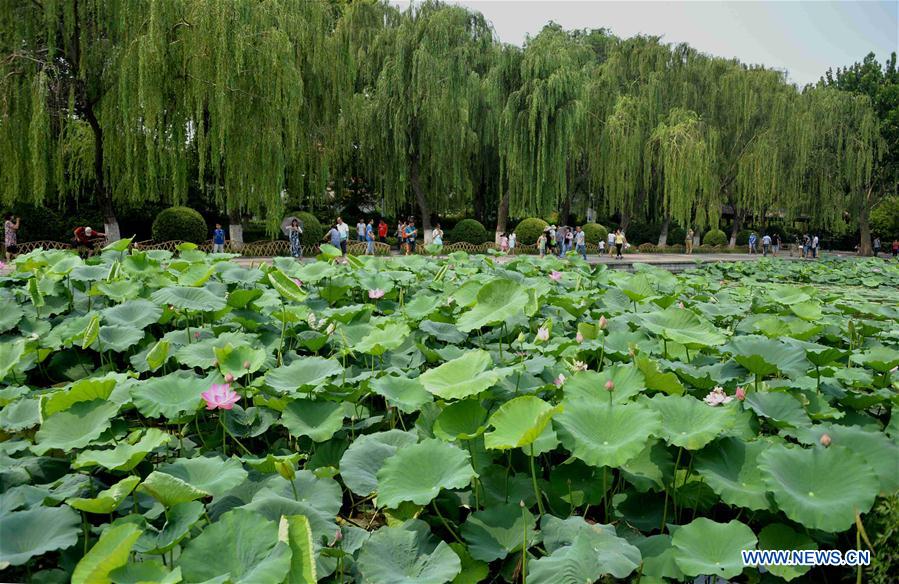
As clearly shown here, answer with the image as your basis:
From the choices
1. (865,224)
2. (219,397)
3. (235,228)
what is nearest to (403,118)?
(235,228)

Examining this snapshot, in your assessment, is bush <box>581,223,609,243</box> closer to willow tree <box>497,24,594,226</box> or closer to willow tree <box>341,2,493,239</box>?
willow tree <box>497,24,594,226</box>

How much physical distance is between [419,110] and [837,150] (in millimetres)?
15440

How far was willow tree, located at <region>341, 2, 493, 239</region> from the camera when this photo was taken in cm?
1453

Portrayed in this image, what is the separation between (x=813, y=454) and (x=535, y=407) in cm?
52

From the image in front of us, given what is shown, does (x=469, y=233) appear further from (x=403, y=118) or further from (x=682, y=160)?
(x=682, y=160)

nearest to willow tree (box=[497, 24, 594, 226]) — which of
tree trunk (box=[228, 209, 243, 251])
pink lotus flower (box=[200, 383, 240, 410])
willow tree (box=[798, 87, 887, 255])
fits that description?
tree trunk (box=[228, 209, 243, 251])

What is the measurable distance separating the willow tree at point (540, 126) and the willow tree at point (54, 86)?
8643 mm

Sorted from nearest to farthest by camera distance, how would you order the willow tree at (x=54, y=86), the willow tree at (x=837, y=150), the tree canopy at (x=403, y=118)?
the willow tree at (x=54, y=86) → the tree canopy at (x=403, y=118) → the willow tree at (x=837, y=150)

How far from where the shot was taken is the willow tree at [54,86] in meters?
9.37

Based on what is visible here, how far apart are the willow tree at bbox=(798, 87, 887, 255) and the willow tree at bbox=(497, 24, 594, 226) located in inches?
405

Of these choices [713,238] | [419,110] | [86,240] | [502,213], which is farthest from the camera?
[713,238]

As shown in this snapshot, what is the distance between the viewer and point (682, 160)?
17.2 m

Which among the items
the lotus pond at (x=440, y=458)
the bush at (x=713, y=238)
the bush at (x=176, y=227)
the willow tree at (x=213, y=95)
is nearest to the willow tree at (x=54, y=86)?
the willow tree at (x=213, y=95)

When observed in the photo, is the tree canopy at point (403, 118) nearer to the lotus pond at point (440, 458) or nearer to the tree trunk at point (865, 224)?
the tree trunk at point (865, 224)
